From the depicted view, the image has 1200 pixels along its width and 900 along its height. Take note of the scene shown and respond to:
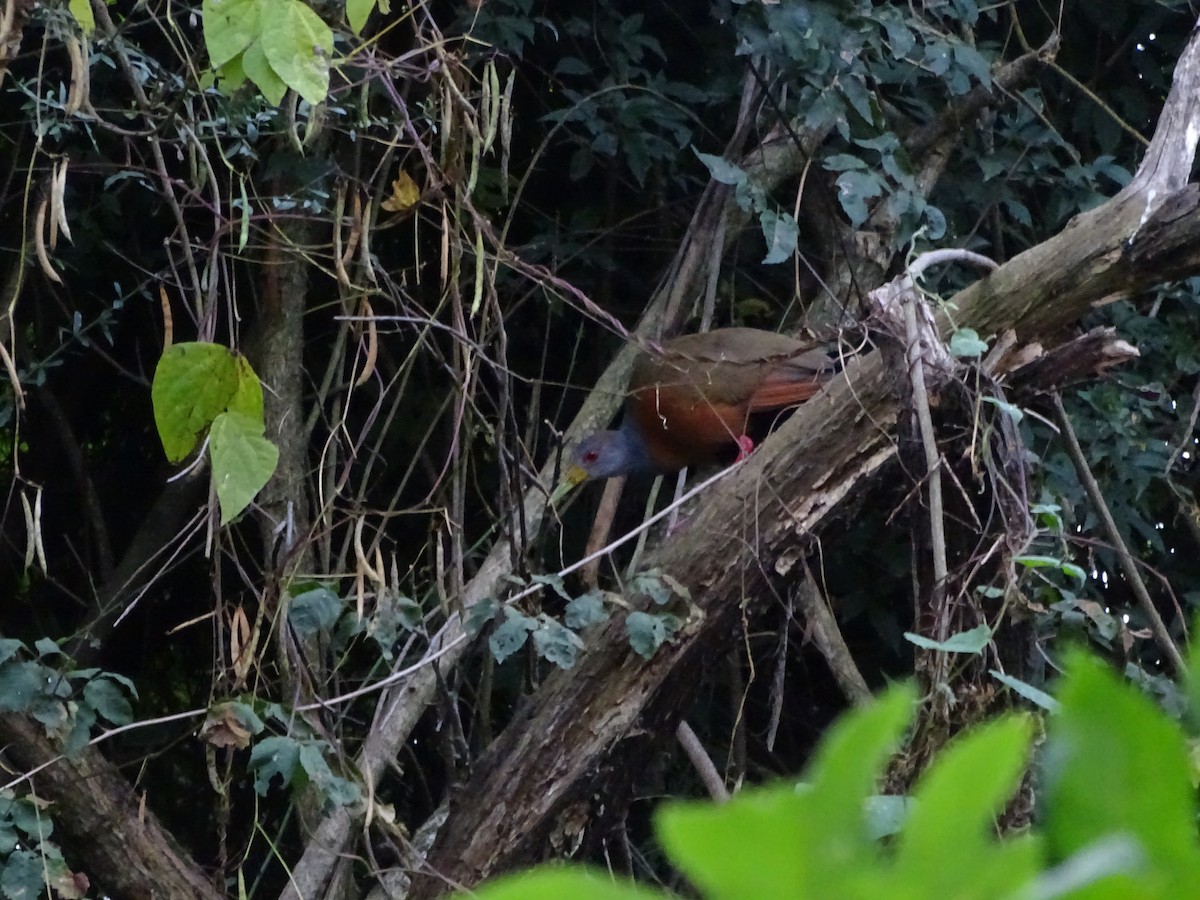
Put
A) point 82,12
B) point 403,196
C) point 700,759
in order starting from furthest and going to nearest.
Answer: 1. point 700,759
2. point 403,196
3. point 82,12

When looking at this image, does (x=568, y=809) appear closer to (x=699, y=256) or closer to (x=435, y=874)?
(x=435, y=874)

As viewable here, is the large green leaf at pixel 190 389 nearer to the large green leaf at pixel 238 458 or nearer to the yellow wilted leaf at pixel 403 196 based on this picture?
the large green leaf at pixel 238 458

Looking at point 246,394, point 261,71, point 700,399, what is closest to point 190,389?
point 246,394

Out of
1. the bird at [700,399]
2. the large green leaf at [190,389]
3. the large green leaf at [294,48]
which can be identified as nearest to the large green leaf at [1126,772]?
the large green leaf at [294,48]

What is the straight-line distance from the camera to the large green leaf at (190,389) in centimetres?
160

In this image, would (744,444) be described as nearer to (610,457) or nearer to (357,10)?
(610,457)

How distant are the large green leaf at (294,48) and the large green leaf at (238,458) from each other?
0.40m

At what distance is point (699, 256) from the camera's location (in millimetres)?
2994

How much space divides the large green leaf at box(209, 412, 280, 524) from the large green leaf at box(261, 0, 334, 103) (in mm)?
397

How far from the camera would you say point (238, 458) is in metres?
1.53

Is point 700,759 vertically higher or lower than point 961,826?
lower

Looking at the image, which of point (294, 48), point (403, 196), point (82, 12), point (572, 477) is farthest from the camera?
point (572, 477)

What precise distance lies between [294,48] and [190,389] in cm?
44

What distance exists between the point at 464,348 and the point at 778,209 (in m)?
1.09
